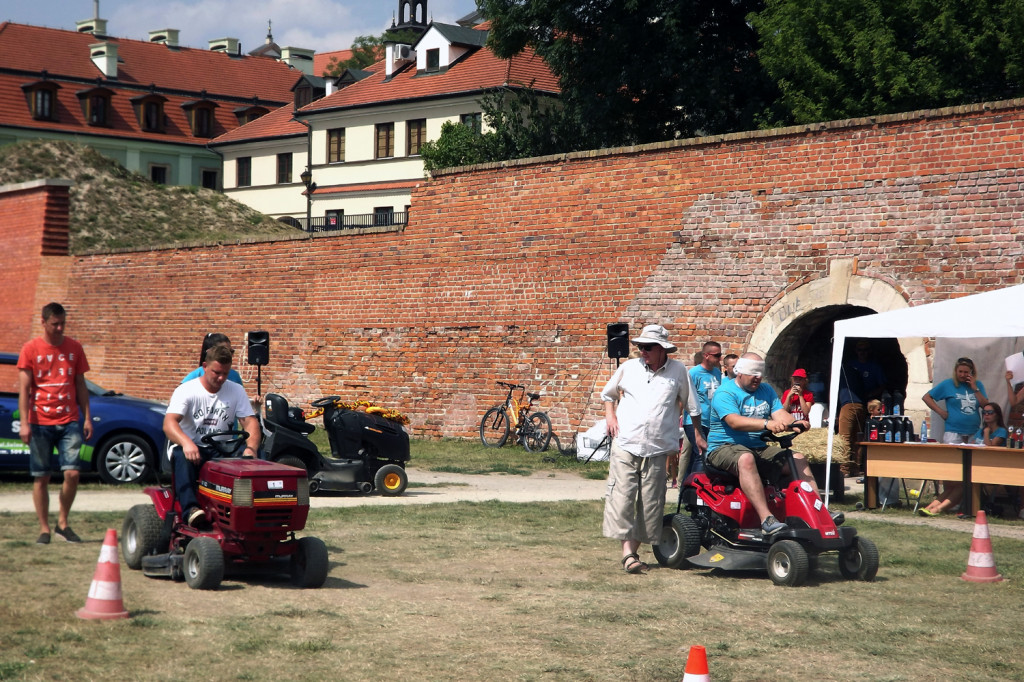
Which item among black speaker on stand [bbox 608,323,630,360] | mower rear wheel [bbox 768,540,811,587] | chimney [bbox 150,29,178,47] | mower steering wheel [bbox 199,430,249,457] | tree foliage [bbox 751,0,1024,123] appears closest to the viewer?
mower steering wheel [bbox 199,430,249,457]

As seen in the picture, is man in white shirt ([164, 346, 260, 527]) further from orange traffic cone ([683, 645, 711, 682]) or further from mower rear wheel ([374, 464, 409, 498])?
mower rear wheel ([374, 464, 409, 498])

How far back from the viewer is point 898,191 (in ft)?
47.5

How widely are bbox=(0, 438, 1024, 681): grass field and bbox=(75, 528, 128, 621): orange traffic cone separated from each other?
11cm

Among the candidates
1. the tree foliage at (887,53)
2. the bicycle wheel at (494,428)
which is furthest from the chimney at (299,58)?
the bicycle wheel at (494,428)

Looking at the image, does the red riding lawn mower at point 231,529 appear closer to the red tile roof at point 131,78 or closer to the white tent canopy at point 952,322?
the white tent canopy at point 952,322

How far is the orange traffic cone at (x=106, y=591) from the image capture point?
20.8 feet

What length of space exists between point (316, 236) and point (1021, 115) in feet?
41.2

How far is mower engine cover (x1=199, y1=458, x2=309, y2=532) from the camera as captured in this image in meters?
7.27

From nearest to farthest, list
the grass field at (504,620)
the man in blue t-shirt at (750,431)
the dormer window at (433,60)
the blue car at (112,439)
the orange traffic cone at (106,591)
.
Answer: the grass field at (504,620), the orange traffic cone at (106,591), the man in blue t-shirt at (750,431), the blue car at (112,439), the dormer window at (433,60)

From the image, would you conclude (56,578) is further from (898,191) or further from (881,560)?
(898,191)

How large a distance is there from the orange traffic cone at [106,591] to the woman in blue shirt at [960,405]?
343 inches

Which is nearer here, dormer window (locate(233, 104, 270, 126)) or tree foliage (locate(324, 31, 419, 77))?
dormer window (locate(233, 104, 270, 126))

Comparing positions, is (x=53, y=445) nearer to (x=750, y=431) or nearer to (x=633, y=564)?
(x=633, y=564)

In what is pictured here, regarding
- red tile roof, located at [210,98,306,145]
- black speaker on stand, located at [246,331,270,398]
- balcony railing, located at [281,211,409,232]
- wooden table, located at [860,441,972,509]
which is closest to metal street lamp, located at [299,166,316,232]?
balcony railing, located at [281,211,409,232]
